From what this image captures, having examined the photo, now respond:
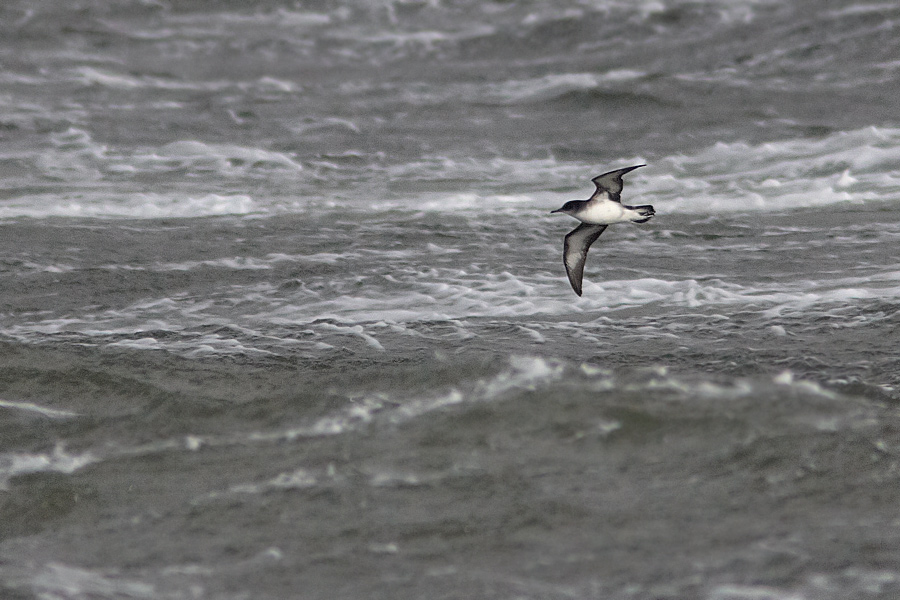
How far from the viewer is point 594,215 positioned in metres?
6.82

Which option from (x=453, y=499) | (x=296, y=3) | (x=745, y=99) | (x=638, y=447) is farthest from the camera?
(x=296, y=3)

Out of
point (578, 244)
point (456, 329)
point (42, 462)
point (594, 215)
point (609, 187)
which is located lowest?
point (42, 462)

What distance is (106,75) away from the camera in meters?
14.5

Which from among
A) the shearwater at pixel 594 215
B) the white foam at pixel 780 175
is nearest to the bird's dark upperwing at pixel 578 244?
the shearwater at pixel 594 215

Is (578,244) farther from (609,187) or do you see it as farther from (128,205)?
(128,205)

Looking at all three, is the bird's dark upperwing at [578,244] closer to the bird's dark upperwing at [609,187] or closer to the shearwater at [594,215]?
the shearwater at [594,215]

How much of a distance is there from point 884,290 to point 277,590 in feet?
15.7

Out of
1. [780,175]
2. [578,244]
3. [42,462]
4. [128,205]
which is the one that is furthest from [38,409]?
[780,175]

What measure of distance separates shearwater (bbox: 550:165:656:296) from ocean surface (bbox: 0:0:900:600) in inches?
14.9

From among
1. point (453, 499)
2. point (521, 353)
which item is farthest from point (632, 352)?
point (453, 499)

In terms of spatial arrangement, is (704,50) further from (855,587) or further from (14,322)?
(855,587)

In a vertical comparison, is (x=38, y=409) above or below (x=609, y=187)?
below

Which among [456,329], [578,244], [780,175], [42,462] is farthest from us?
[780,175]

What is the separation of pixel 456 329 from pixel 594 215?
1.17 meters
